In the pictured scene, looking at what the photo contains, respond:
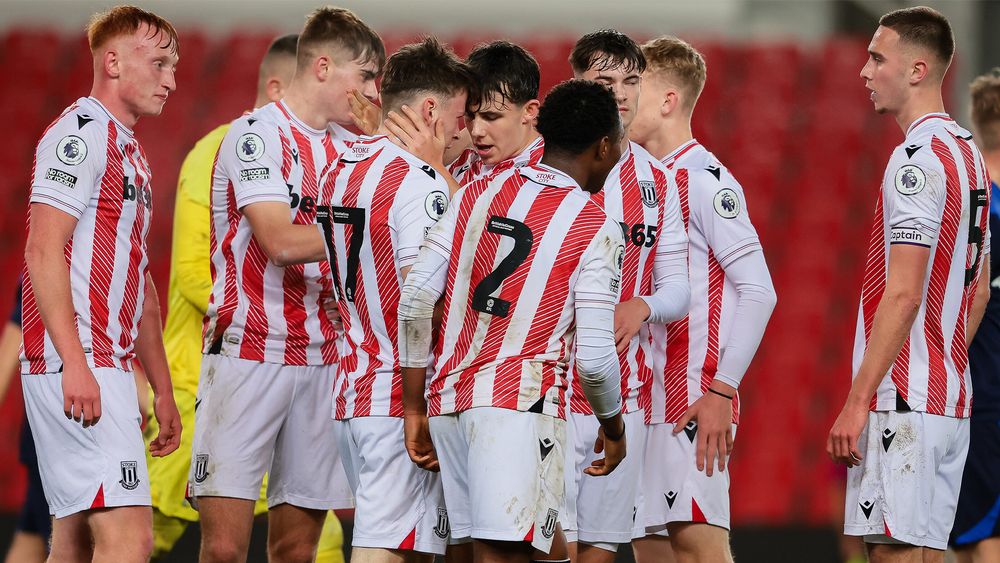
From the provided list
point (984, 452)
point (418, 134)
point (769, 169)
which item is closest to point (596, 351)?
point (418, 134)

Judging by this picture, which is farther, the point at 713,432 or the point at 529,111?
the point at 713,432

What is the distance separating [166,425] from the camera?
4531 mm

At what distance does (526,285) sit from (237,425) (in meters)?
1.66

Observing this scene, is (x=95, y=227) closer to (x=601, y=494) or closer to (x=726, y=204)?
(x=601, y=494)

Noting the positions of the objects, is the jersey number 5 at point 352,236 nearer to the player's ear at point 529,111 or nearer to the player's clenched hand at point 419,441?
the player's clenched hand at point 419,441

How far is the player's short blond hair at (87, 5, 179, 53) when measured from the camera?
4281mm

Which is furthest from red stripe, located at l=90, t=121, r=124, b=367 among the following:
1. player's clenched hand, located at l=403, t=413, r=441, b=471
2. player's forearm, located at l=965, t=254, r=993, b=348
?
player's forearm, located at l=965, t=254, r=993, b=348

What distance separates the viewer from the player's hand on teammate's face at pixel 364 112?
15.9 feet

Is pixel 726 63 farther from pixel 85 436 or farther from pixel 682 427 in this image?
pixel 85 436

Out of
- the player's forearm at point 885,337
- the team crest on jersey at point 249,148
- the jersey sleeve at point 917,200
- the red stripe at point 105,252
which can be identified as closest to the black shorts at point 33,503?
the red stripe at point 105,252

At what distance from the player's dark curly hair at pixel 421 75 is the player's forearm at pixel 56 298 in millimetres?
1181

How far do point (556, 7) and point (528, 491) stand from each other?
10.2 m

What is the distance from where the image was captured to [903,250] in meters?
4.07

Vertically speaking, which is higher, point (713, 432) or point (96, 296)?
point (96, 296)
